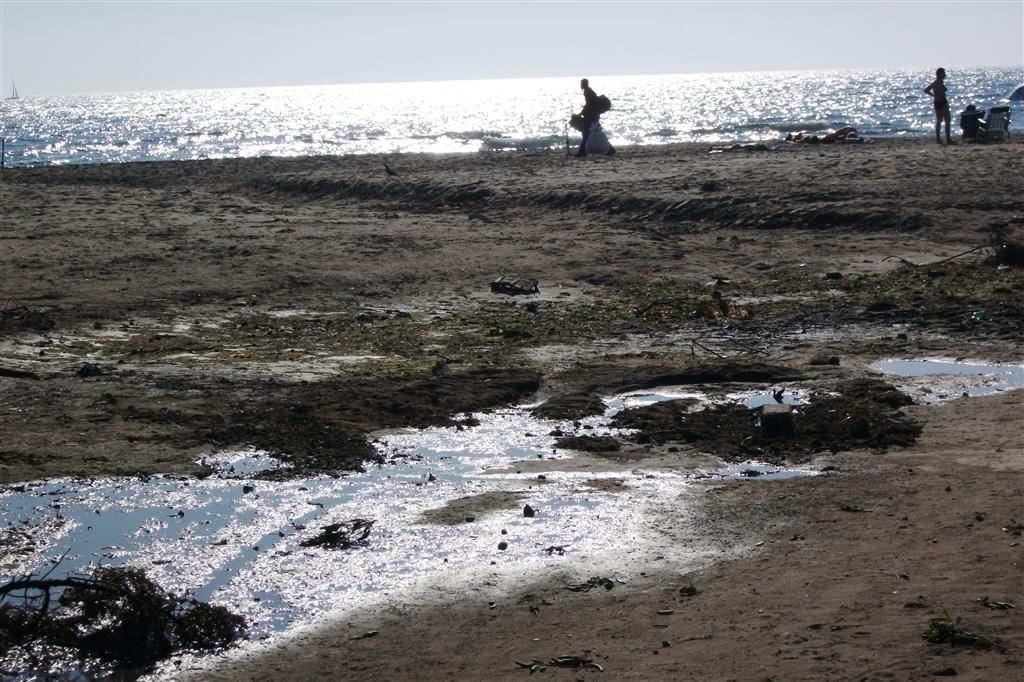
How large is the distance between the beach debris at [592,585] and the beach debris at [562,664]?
74cm

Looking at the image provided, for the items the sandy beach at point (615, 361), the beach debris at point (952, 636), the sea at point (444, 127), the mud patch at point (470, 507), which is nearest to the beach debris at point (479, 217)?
the sandy beach at point (615, 361)

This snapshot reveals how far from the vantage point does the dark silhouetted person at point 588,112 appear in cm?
2269

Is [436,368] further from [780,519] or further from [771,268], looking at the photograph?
[771,268]

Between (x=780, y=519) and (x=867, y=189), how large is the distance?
38.1 feet

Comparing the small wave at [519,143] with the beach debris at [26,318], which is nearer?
the beach debris at [26,318]

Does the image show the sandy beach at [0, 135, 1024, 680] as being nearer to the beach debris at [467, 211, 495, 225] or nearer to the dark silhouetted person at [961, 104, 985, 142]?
the beach debris at [467, 211, 495, 225]

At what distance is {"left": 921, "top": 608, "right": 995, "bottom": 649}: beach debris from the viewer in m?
4.45

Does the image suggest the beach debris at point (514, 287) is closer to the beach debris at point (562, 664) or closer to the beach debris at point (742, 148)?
the beach debris at point (562, 664)

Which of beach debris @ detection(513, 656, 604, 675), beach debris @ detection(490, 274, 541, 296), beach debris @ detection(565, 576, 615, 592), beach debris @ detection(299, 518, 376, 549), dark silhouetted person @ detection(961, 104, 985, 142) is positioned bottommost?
beach debris @ detection(565, 576, 615, 592)

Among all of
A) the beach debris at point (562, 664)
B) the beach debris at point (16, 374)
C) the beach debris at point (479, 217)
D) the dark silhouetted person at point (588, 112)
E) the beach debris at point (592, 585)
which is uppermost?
the dark silhouetted person at point (588, 112)

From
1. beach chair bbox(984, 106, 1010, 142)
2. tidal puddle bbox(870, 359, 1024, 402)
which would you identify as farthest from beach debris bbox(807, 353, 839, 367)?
beach chair bbox(984, 106, 1010, 142)

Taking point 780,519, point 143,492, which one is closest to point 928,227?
point 780,519

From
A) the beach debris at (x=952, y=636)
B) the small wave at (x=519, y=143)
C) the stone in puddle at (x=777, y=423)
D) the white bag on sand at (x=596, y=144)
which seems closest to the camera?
the beach debris at (x=952, y=636)

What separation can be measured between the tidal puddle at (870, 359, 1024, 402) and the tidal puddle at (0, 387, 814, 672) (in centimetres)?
203
